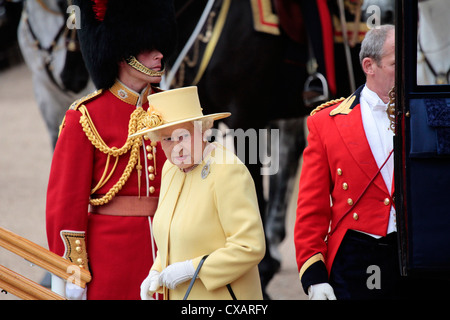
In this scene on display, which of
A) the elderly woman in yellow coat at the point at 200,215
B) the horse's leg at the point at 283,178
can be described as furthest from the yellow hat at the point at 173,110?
the horse's leg at the point at 283,178

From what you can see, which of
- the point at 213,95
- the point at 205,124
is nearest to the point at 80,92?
the point at 213,95

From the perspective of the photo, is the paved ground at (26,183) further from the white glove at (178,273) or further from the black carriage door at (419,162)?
the black carriage door at (419,162)

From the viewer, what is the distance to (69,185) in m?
3.67

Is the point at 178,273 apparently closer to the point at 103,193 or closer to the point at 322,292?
the point at 322,292

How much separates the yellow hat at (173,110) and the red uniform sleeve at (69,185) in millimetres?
484

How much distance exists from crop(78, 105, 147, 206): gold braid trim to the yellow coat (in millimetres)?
470

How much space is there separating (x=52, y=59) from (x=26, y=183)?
314 cm

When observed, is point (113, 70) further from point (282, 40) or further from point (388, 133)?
point (282, 40)

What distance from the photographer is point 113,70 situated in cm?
385

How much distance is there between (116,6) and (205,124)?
88 centimetres

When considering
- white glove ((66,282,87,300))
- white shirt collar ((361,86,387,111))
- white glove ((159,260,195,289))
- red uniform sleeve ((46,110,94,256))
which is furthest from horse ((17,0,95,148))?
white glove ((159,260,195,289))

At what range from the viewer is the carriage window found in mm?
3229

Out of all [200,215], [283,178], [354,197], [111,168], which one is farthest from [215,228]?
[283,178]

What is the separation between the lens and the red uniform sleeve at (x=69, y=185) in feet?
12.0
